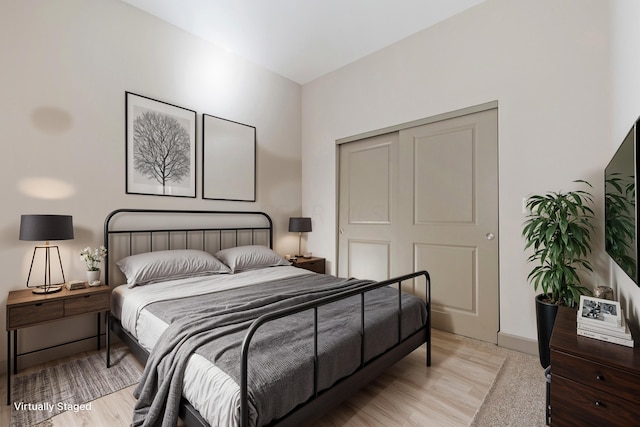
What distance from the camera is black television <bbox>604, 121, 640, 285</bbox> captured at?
1.24 meters

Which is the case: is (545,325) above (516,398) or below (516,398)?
above

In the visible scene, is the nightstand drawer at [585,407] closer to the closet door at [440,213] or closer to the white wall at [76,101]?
the closet door at [440,213]

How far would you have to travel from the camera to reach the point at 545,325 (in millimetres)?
2184

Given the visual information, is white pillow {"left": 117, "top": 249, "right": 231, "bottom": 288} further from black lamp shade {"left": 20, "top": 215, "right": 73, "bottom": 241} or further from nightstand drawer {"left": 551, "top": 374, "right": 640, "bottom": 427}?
nightstand drawer {"left": 551, "top": 374, "right": 640, "bottom": 427}

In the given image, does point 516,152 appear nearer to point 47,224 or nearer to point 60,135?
point 47,224

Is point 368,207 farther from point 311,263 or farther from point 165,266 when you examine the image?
point 165,266

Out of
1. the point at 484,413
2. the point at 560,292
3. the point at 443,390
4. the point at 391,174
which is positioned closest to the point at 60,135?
the point at 391,174

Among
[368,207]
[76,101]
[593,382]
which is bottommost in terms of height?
[593,382]

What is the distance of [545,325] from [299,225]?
9.03 feet

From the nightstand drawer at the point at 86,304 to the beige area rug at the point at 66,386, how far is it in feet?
1.55

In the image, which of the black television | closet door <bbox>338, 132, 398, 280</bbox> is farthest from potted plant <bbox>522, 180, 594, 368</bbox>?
closet door <bbox>338, 132, 398, 280</bbox>

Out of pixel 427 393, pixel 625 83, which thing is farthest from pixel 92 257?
pixel 625 83

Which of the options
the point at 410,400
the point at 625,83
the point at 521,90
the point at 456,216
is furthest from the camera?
the point at 456,216

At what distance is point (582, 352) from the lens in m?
1.36
